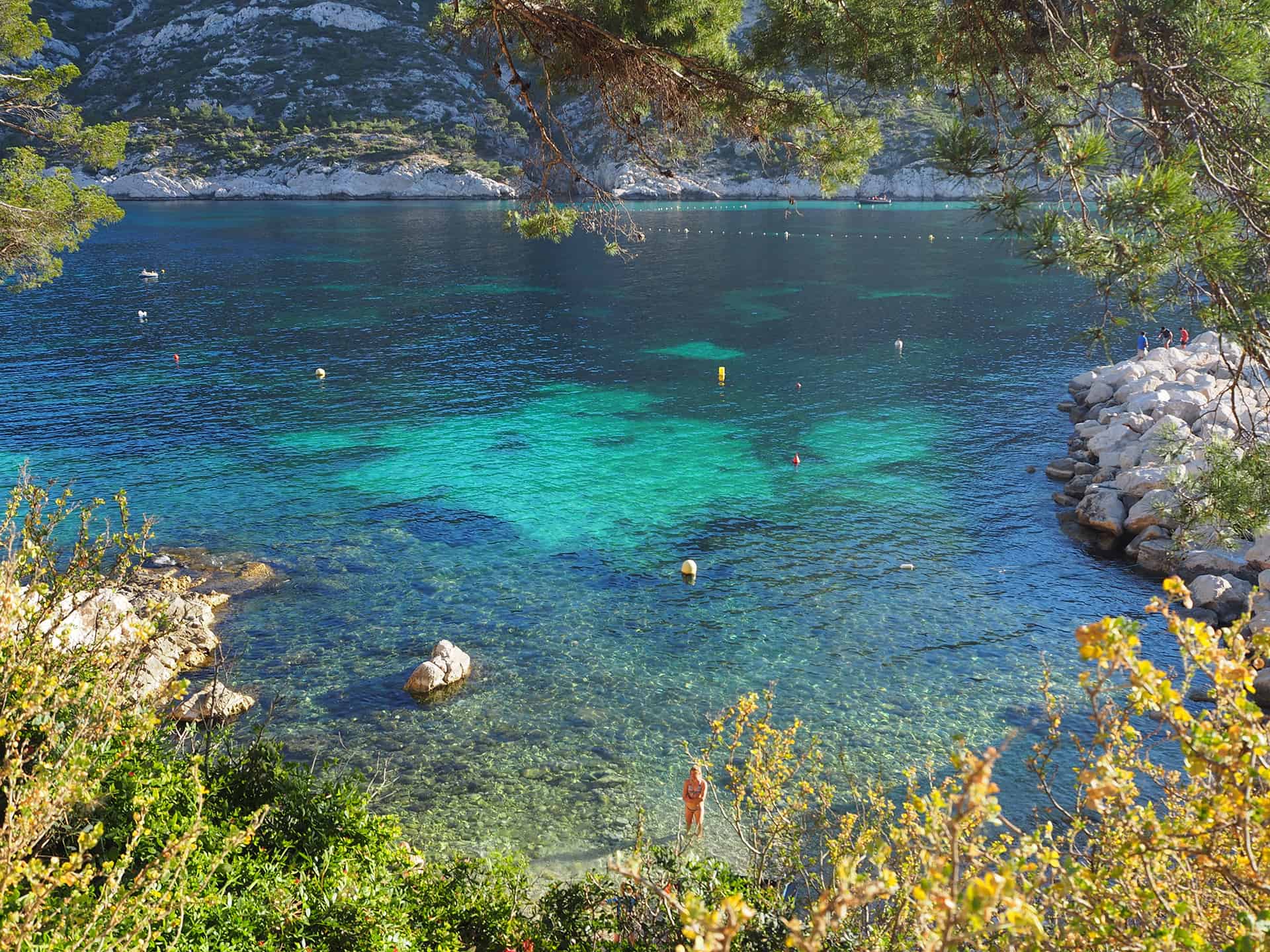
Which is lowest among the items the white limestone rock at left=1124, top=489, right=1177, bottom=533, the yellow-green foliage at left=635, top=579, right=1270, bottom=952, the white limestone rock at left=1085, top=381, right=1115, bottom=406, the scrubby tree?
the white limestone rock at left=1124, top=489, right=1177, bottom=533

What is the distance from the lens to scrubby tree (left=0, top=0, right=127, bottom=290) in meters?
18.0

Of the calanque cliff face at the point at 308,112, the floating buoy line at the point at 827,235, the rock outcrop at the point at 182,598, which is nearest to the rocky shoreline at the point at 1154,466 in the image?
the rock outcrop at the point at 182,598

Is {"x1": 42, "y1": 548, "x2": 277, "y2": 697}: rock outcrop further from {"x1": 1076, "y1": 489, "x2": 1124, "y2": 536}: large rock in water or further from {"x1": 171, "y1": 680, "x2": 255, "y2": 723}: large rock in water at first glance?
{"x1": 1076, "y1": 489, "x2": 1124, "y2": 536}: large rock in water

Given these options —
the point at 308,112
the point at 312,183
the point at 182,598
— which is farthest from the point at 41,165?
the point at 308,112

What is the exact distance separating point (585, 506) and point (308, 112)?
151 m

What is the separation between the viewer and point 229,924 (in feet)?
23.1

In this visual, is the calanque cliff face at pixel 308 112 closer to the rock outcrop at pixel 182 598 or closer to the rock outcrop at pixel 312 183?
the rock outcrop at pixel 312 183

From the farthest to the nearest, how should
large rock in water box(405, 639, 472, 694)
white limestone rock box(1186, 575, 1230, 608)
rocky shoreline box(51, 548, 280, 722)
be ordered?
white limestone rock box(1186, 575, 1230, 608) → large rock in water box(405, 639, 472, 694) → rocky shoreline box(51, 548, 280, 722)

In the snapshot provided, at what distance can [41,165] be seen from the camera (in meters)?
19.5

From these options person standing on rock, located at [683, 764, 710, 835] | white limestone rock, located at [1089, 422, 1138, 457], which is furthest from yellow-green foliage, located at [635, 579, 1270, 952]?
white limestone rock, located at [1089, 422, 1138, 457]

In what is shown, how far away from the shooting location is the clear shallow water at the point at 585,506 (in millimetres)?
16359

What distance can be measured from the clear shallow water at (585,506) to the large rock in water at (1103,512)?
1.13 meters

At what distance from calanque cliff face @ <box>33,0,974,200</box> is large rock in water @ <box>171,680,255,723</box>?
424 ft

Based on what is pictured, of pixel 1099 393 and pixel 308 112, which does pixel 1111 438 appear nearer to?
pixel 1099 393
